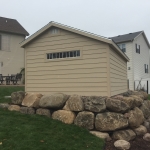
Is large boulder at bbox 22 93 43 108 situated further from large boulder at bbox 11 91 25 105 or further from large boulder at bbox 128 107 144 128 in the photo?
large boulder at bbox 128 107 144 128

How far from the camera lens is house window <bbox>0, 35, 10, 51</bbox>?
2080cm

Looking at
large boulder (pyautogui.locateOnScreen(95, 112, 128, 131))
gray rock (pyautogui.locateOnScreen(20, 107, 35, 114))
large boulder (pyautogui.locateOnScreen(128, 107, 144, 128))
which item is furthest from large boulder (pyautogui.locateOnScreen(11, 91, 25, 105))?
large boulder (pyautogui.locateOnScreen(128, 107, 144, 128))

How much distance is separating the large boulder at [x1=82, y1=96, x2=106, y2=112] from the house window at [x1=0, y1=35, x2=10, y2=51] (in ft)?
52.9

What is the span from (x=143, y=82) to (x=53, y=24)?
18496 millimetres

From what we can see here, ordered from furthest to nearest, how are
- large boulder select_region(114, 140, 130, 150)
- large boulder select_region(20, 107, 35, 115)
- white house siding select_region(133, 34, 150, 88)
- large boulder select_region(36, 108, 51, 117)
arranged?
white house siding select_region(133, 34, 150, 88), large boulder select_region(20, 107, 35, 115), large boulder select_region(36, 108, 51, 117), large boulder select_region(114, 140, 130, 150)

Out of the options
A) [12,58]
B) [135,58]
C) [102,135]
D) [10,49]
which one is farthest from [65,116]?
[135,58]

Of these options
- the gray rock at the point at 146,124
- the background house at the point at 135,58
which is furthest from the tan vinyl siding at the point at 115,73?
the background house at the point at 135,58

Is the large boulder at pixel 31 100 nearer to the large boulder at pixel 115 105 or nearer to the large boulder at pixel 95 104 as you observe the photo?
the large boulder at pixel 95 104

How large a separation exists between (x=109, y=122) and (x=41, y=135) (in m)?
2.16

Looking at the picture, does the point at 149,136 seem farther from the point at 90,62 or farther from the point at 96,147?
the point at 90,62

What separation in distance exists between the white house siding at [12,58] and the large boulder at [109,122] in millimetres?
16150

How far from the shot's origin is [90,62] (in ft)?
25.1

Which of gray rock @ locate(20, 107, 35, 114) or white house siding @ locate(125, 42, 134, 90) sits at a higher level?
white house siding @ locate(125, 42, 134, 90)

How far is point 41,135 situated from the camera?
18.4 ft
